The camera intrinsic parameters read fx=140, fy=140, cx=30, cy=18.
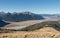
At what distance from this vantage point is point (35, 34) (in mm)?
21719

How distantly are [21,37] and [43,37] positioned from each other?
3.38 m

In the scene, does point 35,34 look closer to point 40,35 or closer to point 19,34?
point 40,35

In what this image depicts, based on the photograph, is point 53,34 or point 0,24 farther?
point 0,24

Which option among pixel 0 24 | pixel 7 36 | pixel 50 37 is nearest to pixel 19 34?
pixel 7 36

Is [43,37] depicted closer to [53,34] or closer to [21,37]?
[53,34]

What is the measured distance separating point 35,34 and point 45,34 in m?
1.55

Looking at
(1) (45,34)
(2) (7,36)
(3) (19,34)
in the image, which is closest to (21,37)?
(3) (19,34)

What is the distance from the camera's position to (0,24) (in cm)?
12706

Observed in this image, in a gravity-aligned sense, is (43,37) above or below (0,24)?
above

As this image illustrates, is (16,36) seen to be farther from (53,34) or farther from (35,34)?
(53,34)

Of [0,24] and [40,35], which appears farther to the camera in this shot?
[0,24]

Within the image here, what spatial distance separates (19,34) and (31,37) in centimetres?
191

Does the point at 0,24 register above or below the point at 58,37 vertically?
below

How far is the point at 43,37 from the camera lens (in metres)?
21.6
